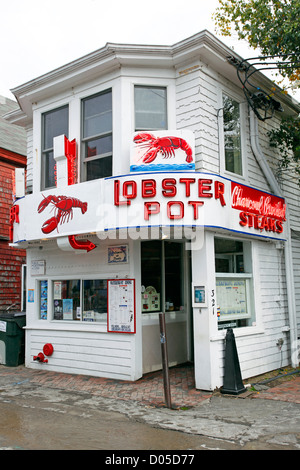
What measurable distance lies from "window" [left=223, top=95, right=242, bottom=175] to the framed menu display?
124 inches

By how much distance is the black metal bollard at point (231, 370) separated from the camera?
7.30m

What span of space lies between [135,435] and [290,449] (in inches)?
70.4

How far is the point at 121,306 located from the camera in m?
8.45

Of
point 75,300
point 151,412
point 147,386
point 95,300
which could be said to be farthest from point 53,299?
point 151,412

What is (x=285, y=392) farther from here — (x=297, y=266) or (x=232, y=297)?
(x=297, y=266)

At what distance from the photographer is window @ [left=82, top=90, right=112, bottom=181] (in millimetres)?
8797

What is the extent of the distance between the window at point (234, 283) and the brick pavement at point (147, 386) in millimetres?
1310

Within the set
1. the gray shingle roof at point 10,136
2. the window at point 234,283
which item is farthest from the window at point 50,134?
the gray shingle roof at point 10,136

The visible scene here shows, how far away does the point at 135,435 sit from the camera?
530cm

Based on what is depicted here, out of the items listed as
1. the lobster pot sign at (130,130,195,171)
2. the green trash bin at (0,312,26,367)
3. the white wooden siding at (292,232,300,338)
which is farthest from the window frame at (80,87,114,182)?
the white wooden siding at (292,232,300,338)

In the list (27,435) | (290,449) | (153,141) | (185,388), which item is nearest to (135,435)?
(27,435)

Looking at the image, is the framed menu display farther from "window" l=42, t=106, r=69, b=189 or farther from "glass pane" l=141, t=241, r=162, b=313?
"window" l=42, t=106, r=69, b=189

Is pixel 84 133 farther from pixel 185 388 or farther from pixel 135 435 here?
pixel 135 435

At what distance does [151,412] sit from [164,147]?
14.4ft
